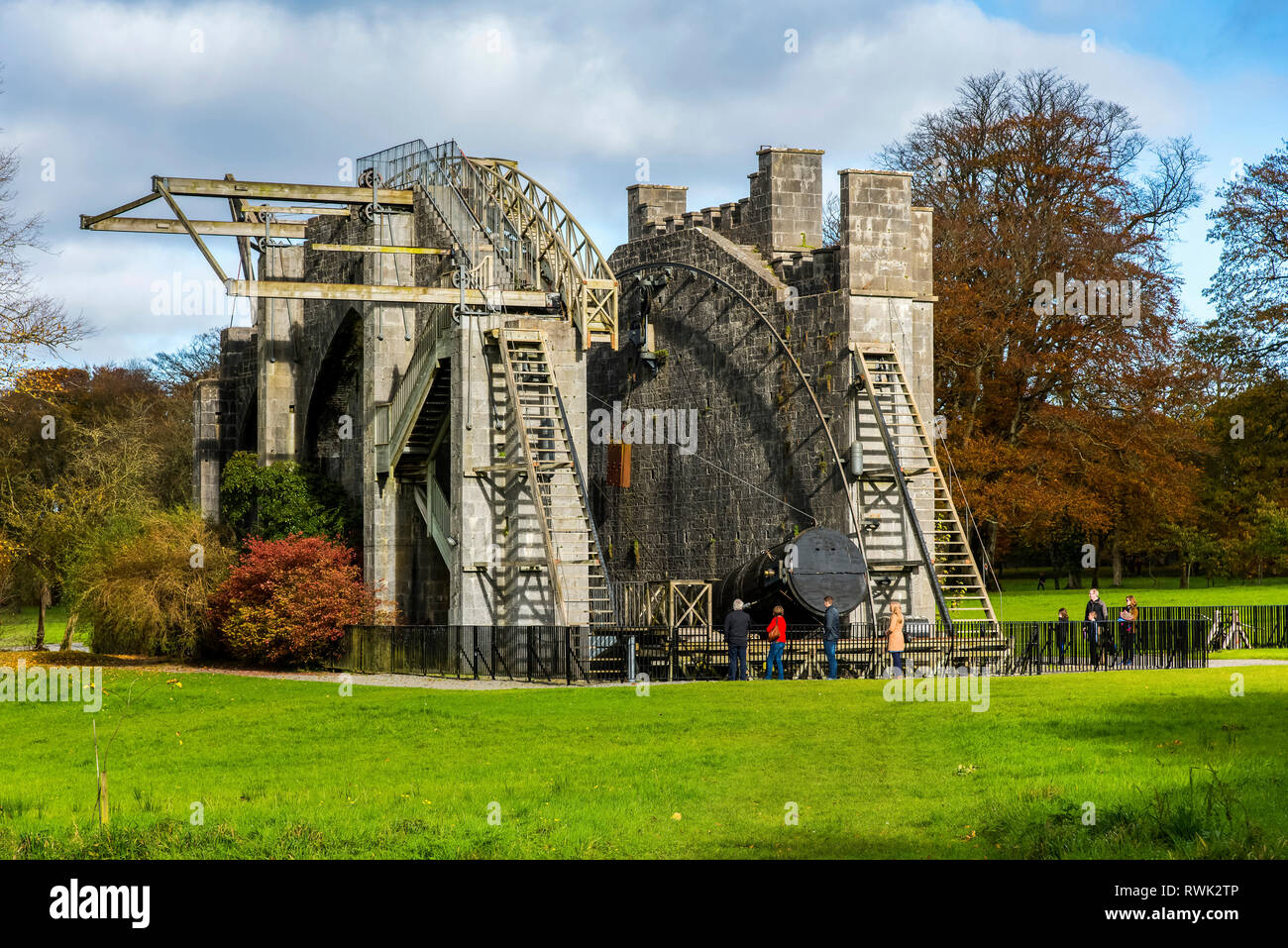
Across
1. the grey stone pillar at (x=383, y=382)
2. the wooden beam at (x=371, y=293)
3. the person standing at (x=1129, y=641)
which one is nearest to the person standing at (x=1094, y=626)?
the person standing at (x=1129, y=641)

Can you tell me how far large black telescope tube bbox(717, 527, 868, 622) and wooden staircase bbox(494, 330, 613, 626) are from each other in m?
3.16

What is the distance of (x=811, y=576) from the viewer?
27.0m

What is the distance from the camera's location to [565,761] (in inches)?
560

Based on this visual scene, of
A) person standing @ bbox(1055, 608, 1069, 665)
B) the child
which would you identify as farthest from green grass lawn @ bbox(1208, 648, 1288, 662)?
person standing @ bbox(1055, 608, 1069, 665)

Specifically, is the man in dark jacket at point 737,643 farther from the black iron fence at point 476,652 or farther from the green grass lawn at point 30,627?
the green grass lawn at point 30,627

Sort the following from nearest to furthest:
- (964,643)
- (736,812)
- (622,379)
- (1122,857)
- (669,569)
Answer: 1. (1122,857)
2. (736,812)
3. (964,643)
4. (669,569)
5. (622,379)

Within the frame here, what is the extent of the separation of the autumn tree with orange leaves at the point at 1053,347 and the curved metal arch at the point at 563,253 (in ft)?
43.3

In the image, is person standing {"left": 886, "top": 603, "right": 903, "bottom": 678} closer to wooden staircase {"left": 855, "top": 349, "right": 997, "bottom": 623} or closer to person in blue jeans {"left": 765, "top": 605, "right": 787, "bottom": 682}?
person in blue jeans {"left": 765, "top": 605, "right": 787, "bottom": 682}

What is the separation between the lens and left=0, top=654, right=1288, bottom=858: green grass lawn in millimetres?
10398

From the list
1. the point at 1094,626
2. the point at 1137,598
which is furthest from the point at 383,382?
the point at 1137,598

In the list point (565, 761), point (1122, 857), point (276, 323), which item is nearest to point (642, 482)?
point (276, 323)

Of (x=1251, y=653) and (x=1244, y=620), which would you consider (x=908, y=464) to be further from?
(x=1244, y=620)
